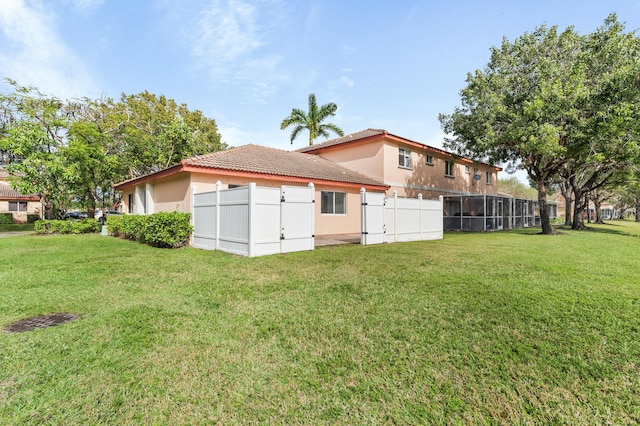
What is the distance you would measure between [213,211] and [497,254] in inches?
363

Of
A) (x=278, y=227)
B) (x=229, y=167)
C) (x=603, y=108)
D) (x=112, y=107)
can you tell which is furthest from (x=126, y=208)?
(x=603, y=108)

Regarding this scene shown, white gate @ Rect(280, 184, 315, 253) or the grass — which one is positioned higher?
white gate @ Rect(280, 184, 315, 253)

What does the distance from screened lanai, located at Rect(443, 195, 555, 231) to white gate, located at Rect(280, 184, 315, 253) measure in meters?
14.1

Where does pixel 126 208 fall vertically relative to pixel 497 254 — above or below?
above

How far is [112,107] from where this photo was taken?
25.4 metres

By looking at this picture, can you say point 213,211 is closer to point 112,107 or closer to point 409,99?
point 409,99

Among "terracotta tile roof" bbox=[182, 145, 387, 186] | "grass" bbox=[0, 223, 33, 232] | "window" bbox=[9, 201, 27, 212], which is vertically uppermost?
"terracotta tile roof" bbox=[182, 145, 387, 186]

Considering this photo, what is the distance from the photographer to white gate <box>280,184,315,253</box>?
9.25 metres

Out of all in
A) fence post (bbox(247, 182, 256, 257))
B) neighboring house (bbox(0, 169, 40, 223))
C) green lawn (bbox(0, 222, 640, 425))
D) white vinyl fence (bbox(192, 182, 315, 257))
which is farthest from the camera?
neighboring house (bbox(0, 169, 40, 223))

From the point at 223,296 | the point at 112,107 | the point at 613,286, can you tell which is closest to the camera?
the point at 223,296

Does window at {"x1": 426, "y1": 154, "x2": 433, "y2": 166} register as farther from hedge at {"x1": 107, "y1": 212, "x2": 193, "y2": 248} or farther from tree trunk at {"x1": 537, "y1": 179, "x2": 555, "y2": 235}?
hedge at {"x1": 107, "y1": 212, "x2": 193, "y2": 248}

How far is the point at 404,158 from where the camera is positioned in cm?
1988

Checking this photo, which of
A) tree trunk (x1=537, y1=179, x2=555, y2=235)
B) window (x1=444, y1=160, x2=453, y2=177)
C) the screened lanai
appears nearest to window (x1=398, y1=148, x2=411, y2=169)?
the screened lanai

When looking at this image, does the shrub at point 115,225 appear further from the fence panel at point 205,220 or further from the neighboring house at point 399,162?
the neighboring house at point 399,162
